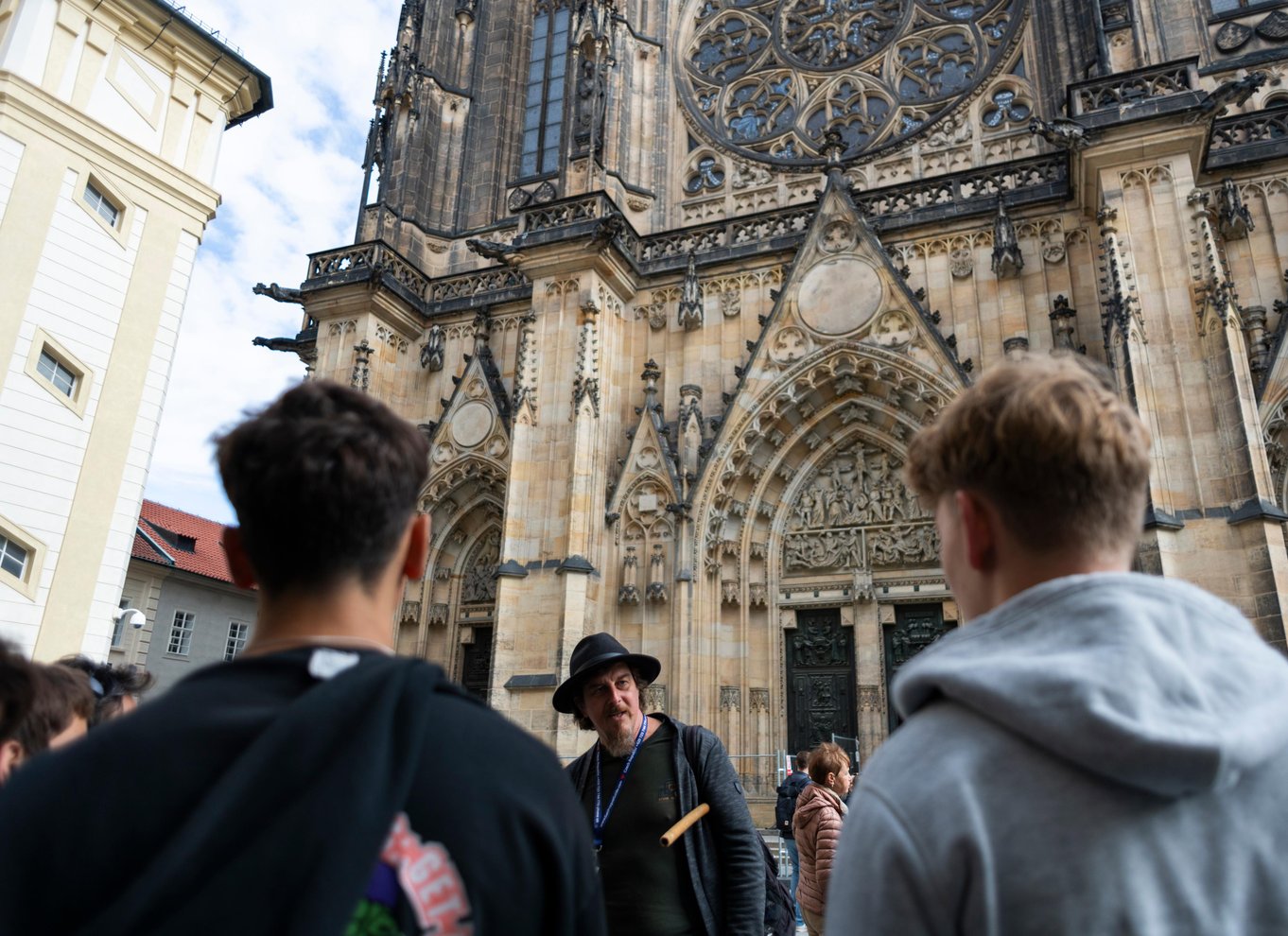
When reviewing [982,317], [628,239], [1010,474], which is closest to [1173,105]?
[982,317]

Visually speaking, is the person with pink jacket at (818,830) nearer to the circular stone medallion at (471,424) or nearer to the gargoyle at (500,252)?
the gargoyle at (500,252)

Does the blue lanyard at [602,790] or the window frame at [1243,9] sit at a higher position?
the window frame at [1243,9]

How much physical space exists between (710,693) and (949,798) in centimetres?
1205

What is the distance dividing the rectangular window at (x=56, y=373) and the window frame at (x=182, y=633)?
50.7 ft

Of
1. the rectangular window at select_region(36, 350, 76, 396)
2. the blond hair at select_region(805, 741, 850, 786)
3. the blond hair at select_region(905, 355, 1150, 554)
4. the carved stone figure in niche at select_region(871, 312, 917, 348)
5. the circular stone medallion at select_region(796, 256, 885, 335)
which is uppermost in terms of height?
the circular stone medallion at select_region(796, 256, 885, 335)

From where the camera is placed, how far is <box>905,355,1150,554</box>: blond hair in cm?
124

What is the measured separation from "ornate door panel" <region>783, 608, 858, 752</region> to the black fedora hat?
9772 mm

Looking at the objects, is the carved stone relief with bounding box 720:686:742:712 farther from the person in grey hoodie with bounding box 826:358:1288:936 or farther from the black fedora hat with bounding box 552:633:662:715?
the person in grey hoodie with bounding box 826:358:1288:936

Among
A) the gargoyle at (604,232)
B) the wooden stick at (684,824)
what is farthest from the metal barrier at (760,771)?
the wooden stick at (684,824)

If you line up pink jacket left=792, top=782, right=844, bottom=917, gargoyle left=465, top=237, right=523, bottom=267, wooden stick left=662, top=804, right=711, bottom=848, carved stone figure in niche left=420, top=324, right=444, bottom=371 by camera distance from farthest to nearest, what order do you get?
1. carved stone figure in niche left=420, top=324, right=444, bottom=371
2. gargoyle left=465, top=237, right=523, bottom=267
3. pink jacket left=792, top=782, right=844, bottom=917
4. wooden stick left=662, top=804, right=711, bottom=848

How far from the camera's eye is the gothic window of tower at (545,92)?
736 inches

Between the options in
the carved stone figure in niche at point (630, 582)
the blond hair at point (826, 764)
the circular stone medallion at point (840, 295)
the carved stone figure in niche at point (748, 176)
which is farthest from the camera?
the carved stone figure in niche at point (748, 176)

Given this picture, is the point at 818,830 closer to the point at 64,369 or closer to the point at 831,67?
the point at 64,369

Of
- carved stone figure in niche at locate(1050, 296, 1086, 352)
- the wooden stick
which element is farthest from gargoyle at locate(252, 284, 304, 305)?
the wooden stick
